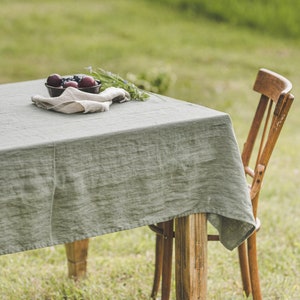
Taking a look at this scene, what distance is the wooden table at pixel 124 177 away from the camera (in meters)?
2.60

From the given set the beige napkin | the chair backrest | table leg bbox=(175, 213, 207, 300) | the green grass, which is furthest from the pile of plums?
the green grass

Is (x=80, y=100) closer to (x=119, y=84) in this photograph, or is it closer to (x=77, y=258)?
(x=119, y=84)

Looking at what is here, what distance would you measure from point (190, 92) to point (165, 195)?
7442mm

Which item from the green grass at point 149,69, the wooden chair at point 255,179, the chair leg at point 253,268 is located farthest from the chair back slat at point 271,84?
the green grass at point 149,69

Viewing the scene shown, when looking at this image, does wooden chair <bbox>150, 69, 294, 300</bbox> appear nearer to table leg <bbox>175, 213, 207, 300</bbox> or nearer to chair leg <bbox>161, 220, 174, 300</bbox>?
chair leg <bbox>161, 220, 174, 300</bbox>

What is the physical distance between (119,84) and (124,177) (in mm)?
664

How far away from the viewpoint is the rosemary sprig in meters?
3.20

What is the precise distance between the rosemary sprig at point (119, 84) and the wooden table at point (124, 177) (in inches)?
2.4

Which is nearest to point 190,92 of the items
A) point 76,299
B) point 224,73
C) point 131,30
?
point 224,73

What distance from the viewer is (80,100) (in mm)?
2996

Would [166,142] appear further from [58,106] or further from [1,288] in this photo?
[1,288]

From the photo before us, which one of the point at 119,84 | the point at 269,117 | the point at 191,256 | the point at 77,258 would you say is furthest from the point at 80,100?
the point at 77,258

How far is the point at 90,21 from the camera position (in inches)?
554

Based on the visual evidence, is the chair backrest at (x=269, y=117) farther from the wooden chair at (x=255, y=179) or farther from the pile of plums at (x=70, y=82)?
the pile of plums at (x=70, y=82)
